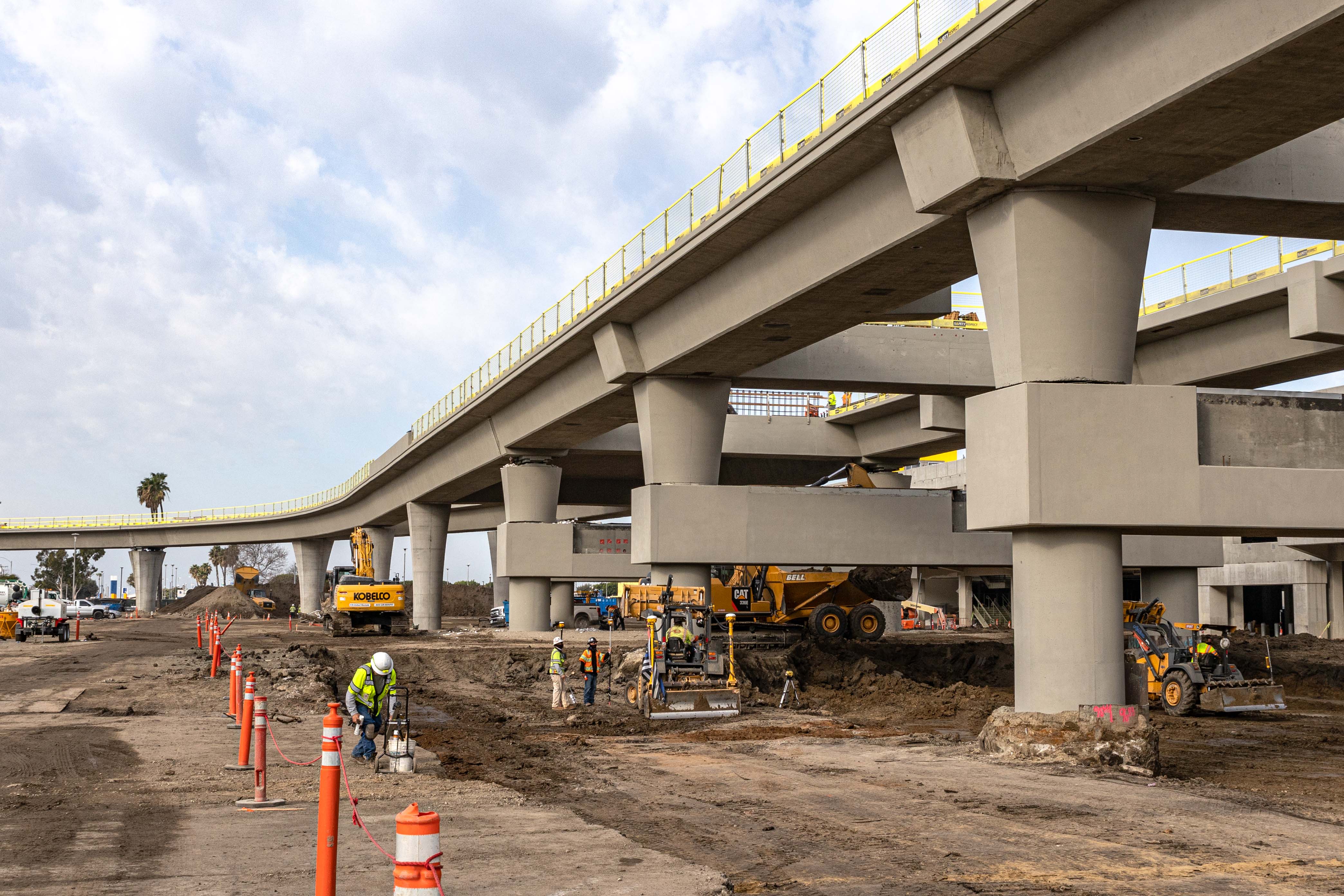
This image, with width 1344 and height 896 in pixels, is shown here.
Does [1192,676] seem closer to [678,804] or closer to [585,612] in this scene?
[678,804]

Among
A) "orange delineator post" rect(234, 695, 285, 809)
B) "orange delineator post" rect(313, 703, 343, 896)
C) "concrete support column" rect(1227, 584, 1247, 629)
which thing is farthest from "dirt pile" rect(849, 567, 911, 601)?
"concrete support column" rect(1227, 584, 1247, 629)

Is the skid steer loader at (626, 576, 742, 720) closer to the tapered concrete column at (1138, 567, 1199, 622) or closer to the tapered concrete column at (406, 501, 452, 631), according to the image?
the tapered concrete column at (1138, 567, 1199, 622)

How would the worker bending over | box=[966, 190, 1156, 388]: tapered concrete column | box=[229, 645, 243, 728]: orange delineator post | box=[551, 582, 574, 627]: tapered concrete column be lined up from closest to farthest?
1. box=[966, 190, 1156, 388]: tapered concrete column
2. box=[229, 645, 243, 728]: orange delineator post
3. the worker bending over
4. box=[551, 582, 574, 627]: tapered concrete column

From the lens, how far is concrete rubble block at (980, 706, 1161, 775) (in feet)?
49.7

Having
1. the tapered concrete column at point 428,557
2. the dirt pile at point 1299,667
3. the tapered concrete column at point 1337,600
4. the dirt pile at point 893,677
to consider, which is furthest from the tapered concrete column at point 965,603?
the dirt pile at point 893,677

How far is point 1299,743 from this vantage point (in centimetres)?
1875

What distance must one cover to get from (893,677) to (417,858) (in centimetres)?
2389

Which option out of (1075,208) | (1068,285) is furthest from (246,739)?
(1075,208)

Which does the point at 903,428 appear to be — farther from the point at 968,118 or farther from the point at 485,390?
the point at 968,118

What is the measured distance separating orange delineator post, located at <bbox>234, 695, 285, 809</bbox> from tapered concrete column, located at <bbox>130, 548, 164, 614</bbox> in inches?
3943

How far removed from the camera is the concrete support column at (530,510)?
45219mm

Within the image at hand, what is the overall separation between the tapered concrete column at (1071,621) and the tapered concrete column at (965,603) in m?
57.5

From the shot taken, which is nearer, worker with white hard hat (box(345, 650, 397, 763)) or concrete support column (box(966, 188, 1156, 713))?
worker with white hard hat (box(345, 650, 397, 763))

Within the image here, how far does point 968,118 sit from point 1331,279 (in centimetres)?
663
